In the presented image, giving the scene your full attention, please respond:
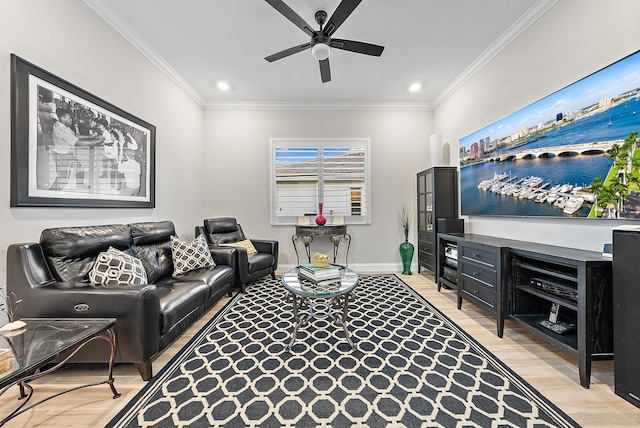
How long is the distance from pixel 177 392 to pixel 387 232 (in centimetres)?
377

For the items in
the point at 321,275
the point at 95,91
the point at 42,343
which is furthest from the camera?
the point at 95,91

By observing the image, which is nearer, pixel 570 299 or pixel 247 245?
pixel 570 299

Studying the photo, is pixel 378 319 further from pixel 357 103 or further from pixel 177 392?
pixel 357 103

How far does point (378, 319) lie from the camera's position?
102 inches

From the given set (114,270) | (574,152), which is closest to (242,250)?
(114,270)

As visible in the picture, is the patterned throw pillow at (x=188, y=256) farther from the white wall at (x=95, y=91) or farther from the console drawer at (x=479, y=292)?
the console drawer at (x=479, y=292)

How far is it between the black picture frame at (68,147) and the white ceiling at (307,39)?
940 mm

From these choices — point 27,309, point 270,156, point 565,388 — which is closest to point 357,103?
point 270,156

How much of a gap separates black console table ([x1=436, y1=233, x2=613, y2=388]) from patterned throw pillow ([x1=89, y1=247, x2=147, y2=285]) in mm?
3039

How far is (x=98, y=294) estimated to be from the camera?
1648 millimetres

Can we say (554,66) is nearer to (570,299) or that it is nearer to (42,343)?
(570,299)

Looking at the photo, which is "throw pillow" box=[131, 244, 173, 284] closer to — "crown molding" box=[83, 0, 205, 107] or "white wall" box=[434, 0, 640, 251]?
"crown molding" box=[83, 0, 205, 107]

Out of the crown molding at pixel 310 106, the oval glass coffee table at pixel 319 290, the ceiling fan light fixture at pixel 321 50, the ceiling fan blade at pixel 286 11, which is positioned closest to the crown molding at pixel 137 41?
the crown molding at pixel 310 106

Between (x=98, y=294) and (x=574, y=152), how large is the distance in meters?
3.62
